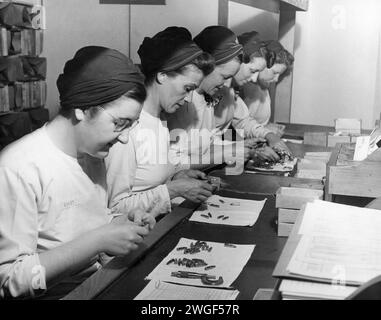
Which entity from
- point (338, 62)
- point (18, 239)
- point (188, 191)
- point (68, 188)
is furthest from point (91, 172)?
point (338, 62)

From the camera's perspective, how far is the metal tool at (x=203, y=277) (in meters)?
1.52

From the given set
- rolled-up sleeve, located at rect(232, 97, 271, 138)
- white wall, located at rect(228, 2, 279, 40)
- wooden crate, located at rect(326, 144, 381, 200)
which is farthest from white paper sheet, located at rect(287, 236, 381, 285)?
white wall, located at rect(228, 2, 279, 40)

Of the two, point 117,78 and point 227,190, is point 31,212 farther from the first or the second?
point 227,190

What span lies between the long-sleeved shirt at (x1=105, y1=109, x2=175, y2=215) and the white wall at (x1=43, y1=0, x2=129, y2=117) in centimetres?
363

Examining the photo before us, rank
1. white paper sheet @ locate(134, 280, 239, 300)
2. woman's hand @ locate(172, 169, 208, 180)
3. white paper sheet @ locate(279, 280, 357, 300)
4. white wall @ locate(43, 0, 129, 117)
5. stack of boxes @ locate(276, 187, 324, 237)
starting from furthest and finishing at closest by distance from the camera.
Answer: white wall @ locate(43, 0, 129, 117) → woman's hand @ locate(172, 169, 208, 180) → stack of boxes @ locate(276, 187, 324, 237) → white paper sheet @ locate(134, 280, 239, 300) → white paper sheet @ locate(279, 280, 357, 300)

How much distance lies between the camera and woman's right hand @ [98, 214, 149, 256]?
62.9 inches

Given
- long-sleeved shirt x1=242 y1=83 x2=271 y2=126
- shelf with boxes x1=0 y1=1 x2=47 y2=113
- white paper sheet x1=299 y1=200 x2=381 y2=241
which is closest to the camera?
white paper sheet x1=299 y1=200 x2=381 y2=241

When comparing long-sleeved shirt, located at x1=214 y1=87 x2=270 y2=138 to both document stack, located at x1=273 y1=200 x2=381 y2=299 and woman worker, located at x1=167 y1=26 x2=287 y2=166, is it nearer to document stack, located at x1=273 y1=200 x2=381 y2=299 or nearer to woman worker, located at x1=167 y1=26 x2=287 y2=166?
woman worker, located at x1=167 y1=26 x2=287 y2=166

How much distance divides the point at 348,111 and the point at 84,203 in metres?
4.15

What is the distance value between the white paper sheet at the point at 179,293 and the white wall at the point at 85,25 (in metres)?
4.90

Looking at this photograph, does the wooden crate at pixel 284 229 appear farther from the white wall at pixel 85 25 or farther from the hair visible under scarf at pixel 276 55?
the white wall at pixel 85 25

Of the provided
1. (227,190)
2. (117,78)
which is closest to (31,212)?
(117,78)

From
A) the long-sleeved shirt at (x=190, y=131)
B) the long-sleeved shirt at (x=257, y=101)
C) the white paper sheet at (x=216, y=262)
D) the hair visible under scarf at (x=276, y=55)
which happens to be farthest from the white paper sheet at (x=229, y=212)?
the long-sleeved shirt at (x=257, y=101)

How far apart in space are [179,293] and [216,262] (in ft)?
0.89
